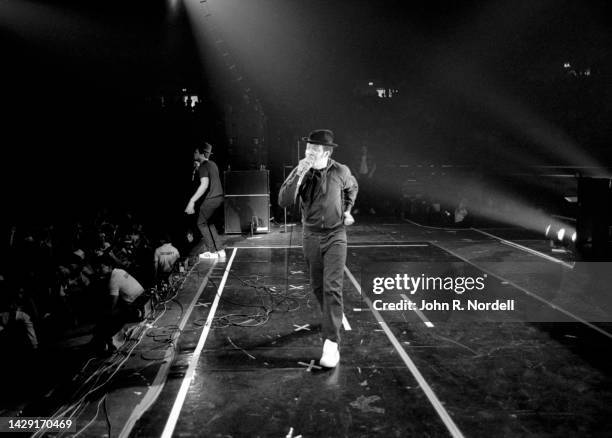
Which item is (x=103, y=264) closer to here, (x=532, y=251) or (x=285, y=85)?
(x=532, y=251)

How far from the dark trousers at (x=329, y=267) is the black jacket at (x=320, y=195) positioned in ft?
0.31

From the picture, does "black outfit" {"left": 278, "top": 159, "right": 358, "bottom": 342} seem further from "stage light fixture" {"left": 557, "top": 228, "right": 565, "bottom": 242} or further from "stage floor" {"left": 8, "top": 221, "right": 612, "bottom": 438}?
"stage light fixture" {"left": 557, "top": 228, "right": 565, "bottom": 242}

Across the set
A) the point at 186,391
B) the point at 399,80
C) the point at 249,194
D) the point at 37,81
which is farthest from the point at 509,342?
the point at 399,80

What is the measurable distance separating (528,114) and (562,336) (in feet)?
51.2

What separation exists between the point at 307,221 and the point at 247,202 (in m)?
6.99

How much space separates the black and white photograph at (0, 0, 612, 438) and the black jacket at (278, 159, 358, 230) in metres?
0.02

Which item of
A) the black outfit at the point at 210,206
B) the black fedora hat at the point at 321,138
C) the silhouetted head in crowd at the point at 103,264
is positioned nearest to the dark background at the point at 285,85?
the black outfit at the point at 210,206

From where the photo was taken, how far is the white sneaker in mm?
3711

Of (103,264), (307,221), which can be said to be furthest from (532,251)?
(103,264)

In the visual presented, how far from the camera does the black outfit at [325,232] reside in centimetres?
374

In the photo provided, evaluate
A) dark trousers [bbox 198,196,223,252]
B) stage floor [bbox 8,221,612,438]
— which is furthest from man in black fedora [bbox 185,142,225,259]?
stage floor [bbox 8,221,612,438]

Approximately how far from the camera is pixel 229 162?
458 inches

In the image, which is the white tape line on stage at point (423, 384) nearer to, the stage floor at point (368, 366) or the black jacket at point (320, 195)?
the stage floor at point (368, 366)

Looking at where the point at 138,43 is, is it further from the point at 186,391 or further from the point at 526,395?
the point at 526,395
